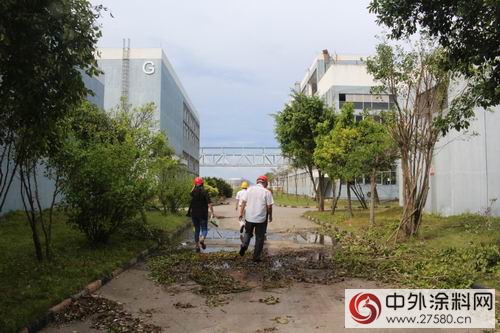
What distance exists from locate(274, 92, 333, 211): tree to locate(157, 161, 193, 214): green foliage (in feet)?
22.3

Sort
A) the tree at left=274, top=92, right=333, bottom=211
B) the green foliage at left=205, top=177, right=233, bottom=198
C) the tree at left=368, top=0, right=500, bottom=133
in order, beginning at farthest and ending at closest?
the green foliage at left=205, top=177, right=233, bottom=198 → the tree at left=274, top=92, right=333, bottom=211 → the tree at left=368, top=0, right=500, bottom=133

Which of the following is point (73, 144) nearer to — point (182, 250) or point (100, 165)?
point (100, 165)

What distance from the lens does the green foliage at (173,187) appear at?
21.9 metres

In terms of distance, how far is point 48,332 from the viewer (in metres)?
6.09

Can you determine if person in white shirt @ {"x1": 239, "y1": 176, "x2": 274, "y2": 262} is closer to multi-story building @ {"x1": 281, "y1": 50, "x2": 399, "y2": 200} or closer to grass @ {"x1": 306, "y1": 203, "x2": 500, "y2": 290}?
grass @ {"x1": 306, "y1": 203, "x2": 500, "y2": 290}

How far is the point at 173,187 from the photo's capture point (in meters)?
22.4

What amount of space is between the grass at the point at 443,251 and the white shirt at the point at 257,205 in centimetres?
234

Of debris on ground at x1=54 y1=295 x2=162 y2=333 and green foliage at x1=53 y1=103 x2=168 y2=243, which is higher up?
green foliage at x1=53 y1=103 x2=168 y2=243

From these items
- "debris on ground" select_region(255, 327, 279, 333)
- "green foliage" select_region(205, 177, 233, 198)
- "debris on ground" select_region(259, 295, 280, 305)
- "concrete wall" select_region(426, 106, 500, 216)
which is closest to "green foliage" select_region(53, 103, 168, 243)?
"debris on ground" select_region(259, 295, 280, 305)

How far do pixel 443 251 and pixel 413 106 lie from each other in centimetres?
441

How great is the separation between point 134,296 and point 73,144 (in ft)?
13.3

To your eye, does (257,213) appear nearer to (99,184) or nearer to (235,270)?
(235,270)

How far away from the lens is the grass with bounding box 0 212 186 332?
6578 millimetres

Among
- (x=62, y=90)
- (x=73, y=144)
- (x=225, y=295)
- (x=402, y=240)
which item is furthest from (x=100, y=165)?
(x=402, y=240)
